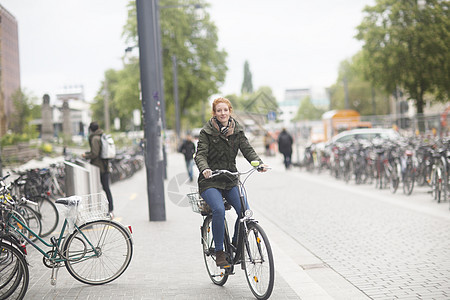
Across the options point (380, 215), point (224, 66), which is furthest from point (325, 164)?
point (224, 66)

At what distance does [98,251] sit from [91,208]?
434 mm

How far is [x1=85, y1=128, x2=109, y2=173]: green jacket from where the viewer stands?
9.80 metres

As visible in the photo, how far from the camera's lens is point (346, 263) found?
615cm

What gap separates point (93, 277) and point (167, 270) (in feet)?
2.68

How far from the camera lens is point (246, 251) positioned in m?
4.80

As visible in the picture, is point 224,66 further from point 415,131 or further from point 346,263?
point 346,263

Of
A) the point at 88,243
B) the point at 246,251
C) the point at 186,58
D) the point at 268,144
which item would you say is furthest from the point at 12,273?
the point at 186,58

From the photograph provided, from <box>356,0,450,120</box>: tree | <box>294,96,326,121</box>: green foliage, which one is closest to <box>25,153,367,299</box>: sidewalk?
<box>356,0,450,120</box>: tree

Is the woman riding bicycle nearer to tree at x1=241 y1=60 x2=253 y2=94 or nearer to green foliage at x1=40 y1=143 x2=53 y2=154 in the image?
green foliage at x1=40 y1=143 x2=53 y2=154

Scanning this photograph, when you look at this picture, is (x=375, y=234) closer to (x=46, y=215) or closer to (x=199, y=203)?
(x=199, y=203)

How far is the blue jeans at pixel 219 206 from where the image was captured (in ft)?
16.0

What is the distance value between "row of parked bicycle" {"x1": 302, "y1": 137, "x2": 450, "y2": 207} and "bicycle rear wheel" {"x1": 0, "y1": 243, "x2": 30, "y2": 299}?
27.3ft

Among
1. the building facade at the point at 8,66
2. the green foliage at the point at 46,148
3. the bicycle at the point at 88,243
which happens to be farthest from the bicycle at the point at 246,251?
the green foliage at the point at 46,148

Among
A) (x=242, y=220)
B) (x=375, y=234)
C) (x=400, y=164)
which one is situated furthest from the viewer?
(x=400, y=164)
